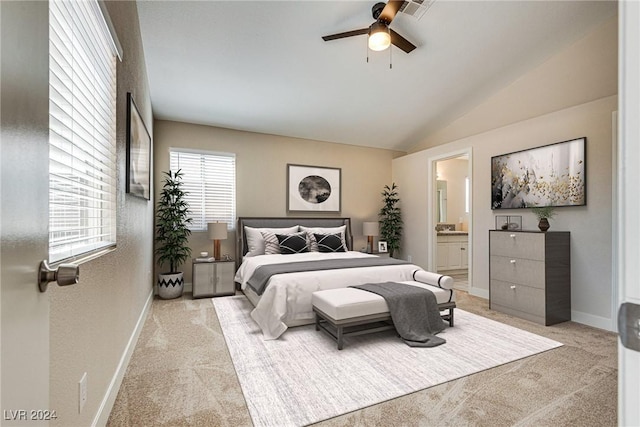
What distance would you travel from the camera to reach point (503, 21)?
3387 millimetres

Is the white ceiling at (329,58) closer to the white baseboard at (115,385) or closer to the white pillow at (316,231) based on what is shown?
the white pillow at (316,231)

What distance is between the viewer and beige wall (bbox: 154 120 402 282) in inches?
191

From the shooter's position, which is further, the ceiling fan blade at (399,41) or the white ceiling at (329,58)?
the white ceiling at (329,58)

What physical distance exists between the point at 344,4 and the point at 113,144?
2412mm

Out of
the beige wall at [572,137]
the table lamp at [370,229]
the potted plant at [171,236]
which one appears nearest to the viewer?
the beige wall at [572,137]

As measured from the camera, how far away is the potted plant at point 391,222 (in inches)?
237

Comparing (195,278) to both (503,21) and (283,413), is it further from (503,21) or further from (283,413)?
(503,21)

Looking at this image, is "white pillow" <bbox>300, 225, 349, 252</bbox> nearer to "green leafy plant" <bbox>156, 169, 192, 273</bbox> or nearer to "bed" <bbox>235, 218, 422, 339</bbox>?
"bed" <bbox>235, 218, 422, 339</bbox>

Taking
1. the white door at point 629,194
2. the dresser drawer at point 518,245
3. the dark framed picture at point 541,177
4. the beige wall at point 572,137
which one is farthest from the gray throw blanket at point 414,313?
the white door at point 629,194

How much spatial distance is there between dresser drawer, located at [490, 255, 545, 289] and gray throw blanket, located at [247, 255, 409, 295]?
4.08ft

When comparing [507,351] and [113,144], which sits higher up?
Result: [113,144]

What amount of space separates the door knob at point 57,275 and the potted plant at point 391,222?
5.60 m

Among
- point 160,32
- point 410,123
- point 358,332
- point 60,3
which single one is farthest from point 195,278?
point 410,123

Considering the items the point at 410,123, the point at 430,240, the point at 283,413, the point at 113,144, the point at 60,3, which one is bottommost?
the point at 283,413
